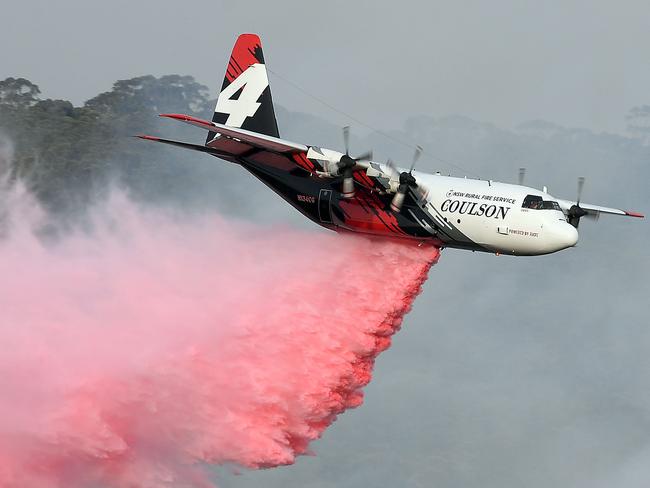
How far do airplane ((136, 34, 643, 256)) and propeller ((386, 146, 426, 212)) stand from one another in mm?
24

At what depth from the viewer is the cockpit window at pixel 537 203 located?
29.7 meters

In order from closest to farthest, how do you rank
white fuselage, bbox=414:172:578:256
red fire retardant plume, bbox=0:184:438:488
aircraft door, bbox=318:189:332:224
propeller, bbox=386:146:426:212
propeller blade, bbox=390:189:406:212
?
red fire retardant plume, bbox=0:184:438:488 → white fuselage, bbox=414:172:578:256 → propeller, bbox=386:146:426:212 → propeller blade, bbox=390:189:406:212 → aircraft door, bbox=318:189:332:224

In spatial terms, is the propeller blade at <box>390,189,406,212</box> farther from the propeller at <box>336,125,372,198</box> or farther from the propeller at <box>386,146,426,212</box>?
the propeller at <box>336,125,372,198</box>

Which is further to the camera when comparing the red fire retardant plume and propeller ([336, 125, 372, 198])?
propeller ([336, 125, 372, 198])

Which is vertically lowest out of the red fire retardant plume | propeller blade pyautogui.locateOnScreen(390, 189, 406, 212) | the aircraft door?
the red fire retardant plume

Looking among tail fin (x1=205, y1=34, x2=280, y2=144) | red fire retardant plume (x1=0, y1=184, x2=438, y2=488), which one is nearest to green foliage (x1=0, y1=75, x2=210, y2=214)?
tail fin (x1=205, y1=34, x2=280, y2=144)

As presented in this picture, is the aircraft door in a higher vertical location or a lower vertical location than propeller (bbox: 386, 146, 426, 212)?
lower

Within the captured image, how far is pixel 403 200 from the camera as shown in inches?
1214

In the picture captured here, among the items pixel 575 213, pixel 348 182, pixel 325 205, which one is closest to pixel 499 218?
pixel 575 213

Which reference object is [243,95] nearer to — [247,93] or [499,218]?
[247,93]

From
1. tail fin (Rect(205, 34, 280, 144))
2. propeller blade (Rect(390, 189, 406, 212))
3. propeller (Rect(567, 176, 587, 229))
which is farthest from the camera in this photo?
tail fin (Rect(205, 34, 280, 144))

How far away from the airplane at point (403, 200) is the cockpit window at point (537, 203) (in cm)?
2

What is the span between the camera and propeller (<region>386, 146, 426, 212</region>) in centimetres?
3038

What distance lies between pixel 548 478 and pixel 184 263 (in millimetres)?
44112
